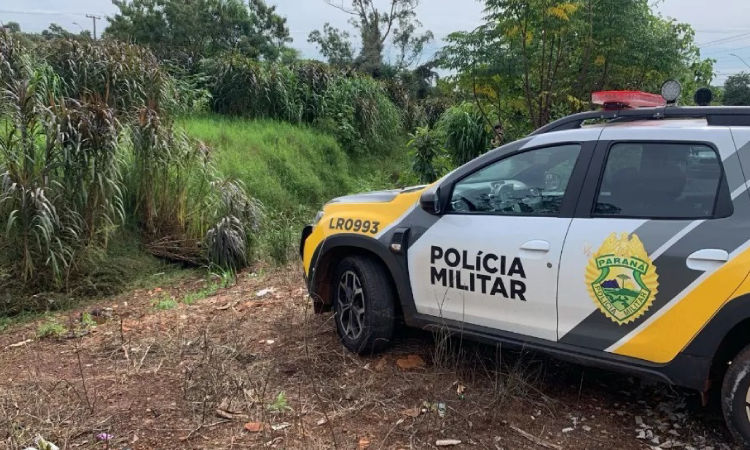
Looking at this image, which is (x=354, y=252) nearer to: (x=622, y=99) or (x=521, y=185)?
(x=521, y=185)

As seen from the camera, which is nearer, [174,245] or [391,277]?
[391,277]

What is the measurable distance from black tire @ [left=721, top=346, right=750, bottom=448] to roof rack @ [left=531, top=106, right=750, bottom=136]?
1.09m

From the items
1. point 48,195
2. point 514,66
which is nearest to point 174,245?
point 48,195

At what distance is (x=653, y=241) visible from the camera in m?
2.94

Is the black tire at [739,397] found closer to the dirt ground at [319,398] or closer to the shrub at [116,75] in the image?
the dirt ground at [319,398]

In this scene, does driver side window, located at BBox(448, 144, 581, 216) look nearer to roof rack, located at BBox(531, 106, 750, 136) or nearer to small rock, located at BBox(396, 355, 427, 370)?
roof rack, located at BBox(531, 106, 750, 136)

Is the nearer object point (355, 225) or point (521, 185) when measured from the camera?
point (521, 185)

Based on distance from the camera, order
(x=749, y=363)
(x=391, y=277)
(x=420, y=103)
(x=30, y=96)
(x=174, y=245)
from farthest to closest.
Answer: (x=420, y=103) < (x=174, y=245) < (x=30, y=96) < (x=391, y=277) < (x=749, y=363)

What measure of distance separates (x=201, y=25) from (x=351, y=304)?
101ft

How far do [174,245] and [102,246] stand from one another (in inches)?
40.9

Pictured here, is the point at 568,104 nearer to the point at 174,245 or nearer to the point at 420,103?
the point at 174,245

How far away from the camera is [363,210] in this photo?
4.26m

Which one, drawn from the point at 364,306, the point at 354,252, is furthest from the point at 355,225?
the point at 364,306

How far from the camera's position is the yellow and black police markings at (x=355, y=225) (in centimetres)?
412
